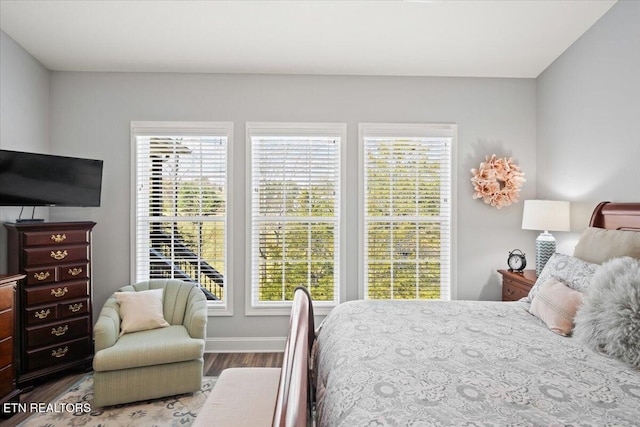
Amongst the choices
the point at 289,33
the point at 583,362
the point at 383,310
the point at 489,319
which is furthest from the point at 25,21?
the point at 583,362

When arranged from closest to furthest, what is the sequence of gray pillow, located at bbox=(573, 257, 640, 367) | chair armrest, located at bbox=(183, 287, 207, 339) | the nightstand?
gray pillow, located at bbox=(573, 257, 640, 367), chair armrest, located at bbox=(183, 287, 207, 339), the nightstand

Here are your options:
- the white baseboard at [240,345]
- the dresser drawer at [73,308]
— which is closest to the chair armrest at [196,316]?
the white baseboard at [240,345]

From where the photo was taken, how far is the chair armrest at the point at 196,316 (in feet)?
8.56

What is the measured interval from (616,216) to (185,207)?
358 cm

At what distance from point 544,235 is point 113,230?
4.01 meters

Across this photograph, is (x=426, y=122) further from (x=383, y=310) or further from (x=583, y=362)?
(x=583, y=362)

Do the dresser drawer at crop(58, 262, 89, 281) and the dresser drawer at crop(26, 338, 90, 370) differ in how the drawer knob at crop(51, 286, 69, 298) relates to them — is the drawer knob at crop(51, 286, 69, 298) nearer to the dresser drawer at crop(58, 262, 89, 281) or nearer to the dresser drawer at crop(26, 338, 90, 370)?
the dresser drawer at crop(58, 262, 89, 281)

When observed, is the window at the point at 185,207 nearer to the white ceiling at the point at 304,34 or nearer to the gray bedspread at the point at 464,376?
the white ceiling at the point at 304,34

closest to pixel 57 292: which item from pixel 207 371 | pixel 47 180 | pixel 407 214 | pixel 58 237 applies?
pixel 58 237

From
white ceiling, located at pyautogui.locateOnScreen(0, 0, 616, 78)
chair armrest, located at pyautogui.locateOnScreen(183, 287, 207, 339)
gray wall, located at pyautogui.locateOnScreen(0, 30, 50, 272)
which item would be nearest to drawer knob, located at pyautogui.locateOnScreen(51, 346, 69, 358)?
gray wall, located at pyautogui.locateOnScreen(0, 30, 50, 272)

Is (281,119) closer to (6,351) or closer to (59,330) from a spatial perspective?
(59,330)

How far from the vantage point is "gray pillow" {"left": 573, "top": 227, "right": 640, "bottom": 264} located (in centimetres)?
196

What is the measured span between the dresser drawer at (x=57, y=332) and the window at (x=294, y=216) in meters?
1.41

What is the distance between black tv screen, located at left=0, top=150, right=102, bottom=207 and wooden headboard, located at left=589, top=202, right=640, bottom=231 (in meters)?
4.12
